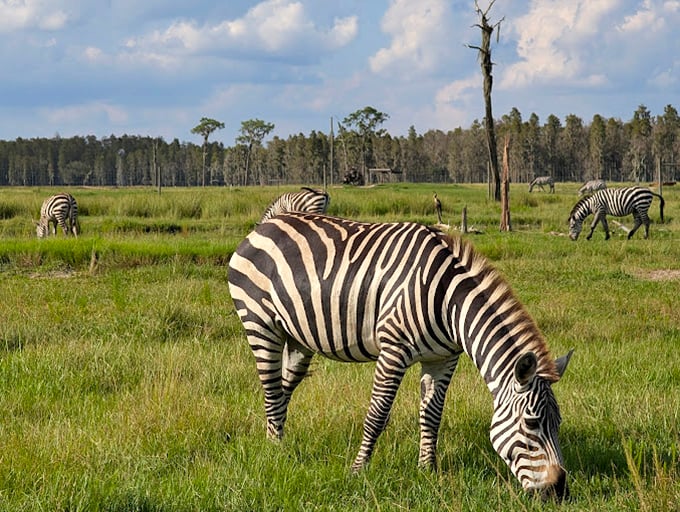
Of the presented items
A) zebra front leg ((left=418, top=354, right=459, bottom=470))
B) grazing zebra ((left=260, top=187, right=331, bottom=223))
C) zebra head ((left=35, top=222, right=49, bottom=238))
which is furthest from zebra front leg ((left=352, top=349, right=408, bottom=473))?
zebra head ((left=35, top=222, right=49, bottom=238))

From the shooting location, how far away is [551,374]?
3.64 metres

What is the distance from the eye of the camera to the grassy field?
12.9 ft

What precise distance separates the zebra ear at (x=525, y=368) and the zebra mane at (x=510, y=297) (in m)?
0.09

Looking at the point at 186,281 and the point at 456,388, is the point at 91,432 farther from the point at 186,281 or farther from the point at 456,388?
the point at 186,281

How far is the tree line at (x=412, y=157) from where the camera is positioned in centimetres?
8588

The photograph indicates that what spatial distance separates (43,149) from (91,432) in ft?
475

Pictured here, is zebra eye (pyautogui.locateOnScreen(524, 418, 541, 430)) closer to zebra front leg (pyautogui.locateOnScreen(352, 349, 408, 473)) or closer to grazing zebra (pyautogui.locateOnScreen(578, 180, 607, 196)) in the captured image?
zebra front leg (pyautogui.locateOnScreen(352, 349, 408, 473))

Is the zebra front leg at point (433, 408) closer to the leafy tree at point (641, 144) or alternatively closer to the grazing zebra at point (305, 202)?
the grazing zebra at point (305, 202)

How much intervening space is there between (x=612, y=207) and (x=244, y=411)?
18883mm

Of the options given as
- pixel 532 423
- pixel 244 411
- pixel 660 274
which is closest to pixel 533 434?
pixel 532 423

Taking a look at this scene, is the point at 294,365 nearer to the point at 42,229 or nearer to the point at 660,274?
the point at 660,274

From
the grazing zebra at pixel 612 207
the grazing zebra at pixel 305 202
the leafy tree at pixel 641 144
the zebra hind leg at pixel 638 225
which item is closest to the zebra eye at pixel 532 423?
the grazing zebra at pixel 305 202

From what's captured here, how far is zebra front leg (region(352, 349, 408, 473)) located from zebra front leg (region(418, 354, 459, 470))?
362 mm

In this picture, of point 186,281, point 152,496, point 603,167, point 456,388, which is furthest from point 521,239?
point 603,167
